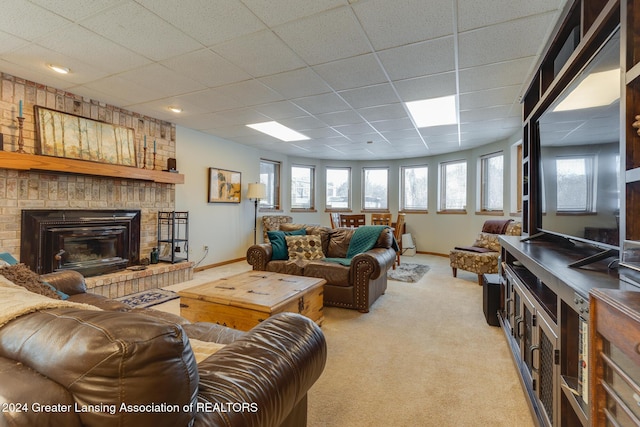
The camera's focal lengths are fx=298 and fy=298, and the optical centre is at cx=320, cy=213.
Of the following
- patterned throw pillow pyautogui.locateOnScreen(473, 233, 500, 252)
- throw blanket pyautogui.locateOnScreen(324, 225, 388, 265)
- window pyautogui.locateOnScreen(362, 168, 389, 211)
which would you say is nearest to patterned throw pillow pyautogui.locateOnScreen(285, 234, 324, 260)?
throw blanket pyautogui.locateOnScreen(324, 225, 388, 265)

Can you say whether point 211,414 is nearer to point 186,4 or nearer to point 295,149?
point 186,4

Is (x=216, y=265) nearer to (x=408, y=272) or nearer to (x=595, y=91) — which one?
(x=408, y=272)

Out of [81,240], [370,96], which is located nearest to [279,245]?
[370,96]

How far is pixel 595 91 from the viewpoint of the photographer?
4.55 ft

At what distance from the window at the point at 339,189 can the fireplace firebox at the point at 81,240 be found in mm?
4602

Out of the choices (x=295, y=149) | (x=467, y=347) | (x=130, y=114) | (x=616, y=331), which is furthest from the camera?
(x=295, y=149)

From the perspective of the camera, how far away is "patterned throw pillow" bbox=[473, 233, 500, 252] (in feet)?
14.3

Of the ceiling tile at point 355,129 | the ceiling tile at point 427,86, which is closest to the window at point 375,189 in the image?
the ceiling tile at point 355,129

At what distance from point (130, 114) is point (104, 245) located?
1.75 m

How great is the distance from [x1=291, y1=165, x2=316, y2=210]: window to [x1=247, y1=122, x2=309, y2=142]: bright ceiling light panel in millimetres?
1869

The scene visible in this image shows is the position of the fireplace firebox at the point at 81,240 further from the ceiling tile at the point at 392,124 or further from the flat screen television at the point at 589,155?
the flat screen television at the point at 589,155

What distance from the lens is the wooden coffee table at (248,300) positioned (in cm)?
205

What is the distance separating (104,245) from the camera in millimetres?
3723

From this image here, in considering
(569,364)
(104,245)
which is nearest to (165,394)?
(569,364)
